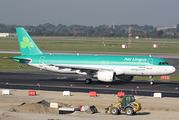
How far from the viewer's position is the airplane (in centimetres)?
4450

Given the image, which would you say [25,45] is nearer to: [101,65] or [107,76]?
[101,65]

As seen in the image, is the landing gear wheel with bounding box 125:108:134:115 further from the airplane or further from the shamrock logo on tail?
the shamrock logo on tail

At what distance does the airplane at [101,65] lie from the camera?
146ft

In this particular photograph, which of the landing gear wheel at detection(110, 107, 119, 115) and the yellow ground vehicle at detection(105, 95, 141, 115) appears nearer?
the yellow ground vehicle at detection(105, 95, 141, 115)

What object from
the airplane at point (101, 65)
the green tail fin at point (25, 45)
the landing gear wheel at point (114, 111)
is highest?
the green tail fin at point (25, 45)

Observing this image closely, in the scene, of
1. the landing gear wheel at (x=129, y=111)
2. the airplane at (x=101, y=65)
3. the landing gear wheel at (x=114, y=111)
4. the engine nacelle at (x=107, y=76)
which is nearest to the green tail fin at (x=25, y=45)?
the airplane at (x=101, y=65)

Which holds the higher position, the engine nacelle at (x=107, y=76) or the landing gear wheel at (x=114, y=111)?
the engine nacelle at (x=107, y=76)

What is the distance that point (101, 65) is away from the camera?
152 feet

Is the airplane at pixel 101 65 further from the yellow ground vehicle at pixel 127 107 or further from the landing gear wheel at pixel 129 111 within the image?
the landing gear wheel at pixel 129 111

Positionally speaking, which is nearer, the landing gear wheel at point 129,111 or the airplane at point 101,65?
the landing gear wheel at point 129,111

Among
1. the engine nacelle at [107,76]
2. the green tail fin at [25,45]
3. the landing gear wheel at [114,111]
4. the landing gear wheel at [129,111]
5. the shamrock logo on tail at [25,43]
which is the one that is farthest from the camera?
the shamrock logo on tail at [25,43]

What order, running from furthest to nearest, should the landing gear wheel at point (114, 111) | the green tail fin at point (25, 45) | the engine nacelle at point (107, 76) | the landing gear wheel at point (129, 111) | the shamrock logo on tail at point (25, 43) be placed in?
the shamrock logo on tail at point (25, 43)
the green tail fin at point (25, 45)
the engine nacelle at point (107, 76)
the landing gear wheel at point (114, 111)
the landing gear wheel at point (129, 111)

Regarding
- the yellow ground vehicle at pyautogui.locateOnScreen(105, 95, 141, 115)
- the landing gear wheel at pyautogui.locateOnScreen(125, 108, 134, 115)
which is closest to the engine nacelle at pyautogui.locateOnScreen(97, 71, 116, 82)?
the yellow ground vehicle at pyautogui.locateOnScreen(105, 95, 141, 115)

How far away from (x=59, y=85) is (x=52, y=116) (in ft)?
62.8
